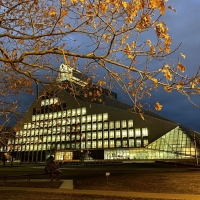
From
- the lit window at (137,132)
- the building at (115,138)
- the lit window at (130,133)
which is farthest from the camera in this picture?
the lit window at (130,133)

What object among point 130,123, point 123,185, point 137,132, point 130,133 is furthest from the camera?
point 130,123

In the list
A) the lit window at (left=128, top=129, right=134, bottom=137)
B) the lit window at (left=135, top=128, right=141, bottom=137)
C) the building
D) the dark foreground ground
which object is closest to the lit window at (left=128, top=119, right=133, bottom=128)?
the building

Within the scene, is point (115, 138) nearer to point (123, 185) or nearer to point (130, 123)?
point (130, 123)

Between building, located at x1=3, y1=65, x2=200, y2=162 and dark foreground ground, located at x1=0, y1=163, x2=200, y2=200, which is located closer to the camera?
dark foreground ground, located at x1=0, y1=163, x2=200, y2=200

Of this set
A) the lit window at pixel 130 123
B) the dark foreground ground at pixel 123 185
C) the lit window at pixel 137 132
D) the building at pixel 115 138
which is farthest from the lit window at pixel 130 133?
the dark foreground ground at pixel 123 185

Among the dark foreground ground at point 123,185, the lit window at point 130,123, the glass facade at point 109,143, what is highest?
the lit window at point 130,123

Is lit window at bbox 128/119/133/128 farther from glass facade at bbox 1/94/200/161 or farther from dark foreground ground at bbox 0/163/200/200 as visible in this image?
dark foreground ground at bbox 0/163/200/200

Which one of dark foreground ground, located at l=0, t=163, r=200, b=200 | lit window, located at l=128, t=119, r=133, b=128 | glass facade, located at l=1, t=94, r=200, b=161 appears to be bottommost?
dark foreground ground, located at l=0, t=163, r=200, b=200

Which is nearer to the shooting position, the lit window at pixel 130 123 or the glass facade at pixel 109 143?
the glass facade at pixel 109 143

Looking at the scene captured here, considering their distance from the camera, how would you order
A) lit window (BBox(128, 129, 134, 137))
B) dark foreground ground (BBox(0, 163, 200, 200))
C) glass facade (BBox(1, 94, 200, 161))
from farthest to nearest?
1. lit window (BBox(128, 129, 134, 137))
2. glass facade (BBox(1, 94, 200, 161))
3. dark foreground ground (BBox(0, 163, 200, 200))

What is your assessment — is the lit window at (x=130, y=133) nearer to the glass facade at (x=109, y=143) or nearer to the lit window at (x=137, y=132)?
the glass facade at (x=109, y=143)

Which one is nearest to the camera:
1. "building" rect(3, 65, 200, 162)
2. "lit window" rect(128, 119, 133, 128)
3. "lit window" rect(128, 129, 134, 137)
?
"building" rect(3, 65, 200, 162)

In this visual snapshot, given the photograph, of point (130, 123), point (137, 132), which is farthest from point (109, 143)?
point (137, 132)

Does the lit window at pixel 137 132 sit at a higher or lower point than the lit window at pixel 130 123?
lower
